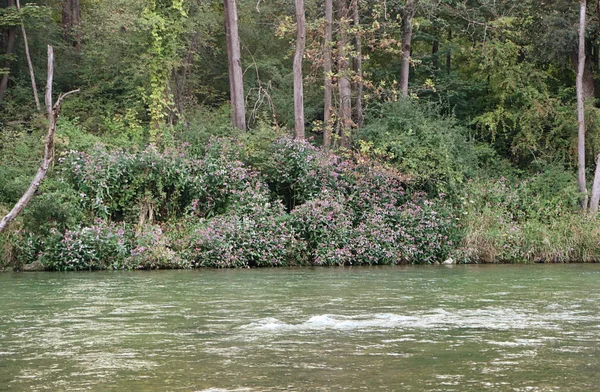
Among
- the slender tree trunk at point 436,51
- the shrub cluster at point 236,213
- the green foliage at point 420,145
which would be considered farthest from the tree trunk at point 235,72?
the slender tree trunk at point 436,51

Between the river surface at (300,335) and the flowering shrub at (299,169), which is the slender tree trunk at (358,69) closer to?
the flowering shrub at (299,169)

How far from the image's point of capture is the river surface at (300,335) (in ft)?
23.5

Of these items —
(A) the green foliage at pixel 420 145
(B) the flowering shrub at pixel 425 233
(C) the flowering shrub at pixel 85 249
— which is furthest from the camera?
(A) the green foliage at pixel 420 145

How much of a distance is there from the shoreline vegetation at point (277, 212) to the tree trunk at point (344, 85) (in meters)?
0.95

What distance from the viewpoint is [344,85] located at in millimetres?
28047

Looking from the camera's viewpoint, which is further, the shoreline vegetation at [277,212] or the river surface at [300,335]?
the shoreline vegetation at [277,212]

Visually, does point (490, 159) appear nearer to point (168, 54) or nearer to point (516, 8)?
point (516, 8)

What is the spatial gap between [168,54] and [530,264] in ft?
46.6

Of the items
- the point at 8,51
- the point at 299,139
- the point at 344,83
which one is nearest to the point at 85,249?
the point at 299,139

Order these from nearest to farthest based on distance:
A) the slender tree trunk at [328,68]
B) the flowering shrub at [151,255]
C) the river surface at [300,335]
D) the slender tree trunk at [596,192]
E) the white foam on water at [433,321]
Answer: the river surface at [300,335] → the white foam on water at [433,321] → the flowering shrub at [151,255] → the slender tree trunk at [596,192] → the slender tree trunk at [328,68]

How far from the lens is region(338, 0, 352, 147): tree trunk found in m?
26.8

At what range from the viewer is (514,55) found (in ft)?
102

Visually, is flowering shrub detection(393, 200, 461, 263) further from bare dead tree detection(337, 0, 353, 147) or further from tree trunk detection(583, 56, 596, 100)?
tree trunk detection(583, 56, 596, 100)

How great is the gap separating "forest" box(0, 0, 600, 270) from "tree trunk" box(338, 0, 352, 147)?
0.09 meters
